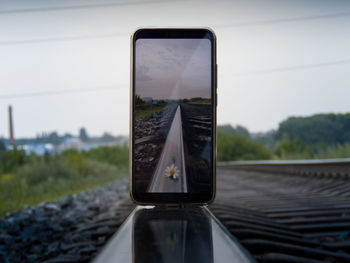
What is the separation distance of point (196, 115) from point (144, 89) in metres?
0.19

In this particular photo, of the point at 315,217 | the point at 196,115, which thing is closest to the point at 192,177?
the point at 196,115

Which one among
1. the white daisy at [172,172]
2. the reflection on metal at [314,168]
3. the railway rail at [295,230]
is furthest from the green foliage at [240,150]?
the white daisy at [172,172]

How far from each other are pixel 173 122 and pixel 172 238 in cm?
40

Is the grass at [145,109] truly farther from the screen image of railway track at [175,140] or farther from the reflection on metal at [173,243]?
the reflection on metal at [173,243]

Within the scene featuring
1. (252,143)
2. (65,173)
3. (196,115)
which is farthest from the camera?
(252,143)

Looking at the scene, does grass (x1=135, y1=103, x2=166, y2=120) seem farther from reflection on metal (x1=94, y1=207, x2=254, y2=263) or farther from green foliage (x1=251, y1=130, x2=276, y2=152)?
green foliage (x1=251, y1=130, x2=276, y2=152)

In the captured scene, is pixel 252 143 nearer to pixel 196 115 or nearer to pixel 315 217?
pixel 315 217

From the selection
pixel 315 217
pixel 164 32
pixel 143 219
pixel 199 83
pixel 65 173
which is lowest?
pixel 65 173

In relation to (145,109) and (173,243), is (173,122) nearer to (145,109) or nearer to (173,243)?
(145,109)

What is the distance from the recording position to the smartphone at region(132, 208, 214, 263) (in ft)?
1.67

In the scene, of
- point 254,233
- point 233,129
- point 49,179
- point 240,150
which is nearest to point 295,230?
point 254,233

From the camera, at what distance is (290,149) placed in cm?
1448

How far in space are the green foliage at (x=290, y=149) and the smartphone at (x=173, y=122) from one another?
40.9ft

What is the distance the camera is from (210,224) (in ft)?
2.21
